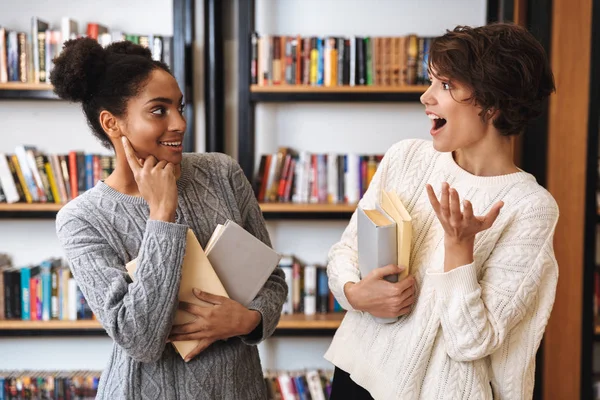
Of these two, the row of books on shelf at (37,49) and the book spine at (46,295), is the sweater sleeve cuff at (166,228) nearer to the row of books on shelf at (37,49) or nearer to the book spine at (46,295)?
the row of books on shelf at (37,49)

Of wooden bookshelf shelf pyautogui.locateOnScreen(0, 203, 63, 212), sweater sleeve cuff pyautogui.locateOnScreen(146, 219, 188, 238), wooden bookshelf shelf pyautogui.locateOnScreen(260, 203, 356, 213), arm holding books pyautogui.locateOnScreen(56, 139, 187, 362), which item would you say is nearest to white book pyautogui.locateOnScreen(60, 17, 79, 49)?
wooden bookshelf shelf pyautogui.locateOnScreen(0, 203, 63, 212)

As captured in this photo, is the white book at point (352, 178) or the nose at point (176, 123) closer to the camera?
the nose at point (176, 123)

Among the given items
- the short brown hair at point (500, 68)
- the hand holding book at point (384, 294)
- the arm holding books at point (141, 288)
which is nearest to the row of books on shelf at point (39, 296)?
the arm holding books at point (141, 288)

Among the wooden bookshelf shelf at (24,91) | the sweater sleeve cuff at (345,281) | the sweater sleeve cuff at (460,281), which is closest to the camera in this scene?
the sweater sleeve cuff at (460,281)

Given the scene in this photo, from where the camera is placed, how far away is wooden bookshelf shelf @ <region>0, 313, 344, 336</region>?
2.60 metres

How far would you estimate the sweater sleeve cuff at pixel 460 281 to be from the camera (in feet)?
3.63

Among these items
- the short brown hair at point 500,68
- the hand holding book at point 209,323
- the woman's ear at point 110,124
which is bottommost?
the hand holding book at point 209,323

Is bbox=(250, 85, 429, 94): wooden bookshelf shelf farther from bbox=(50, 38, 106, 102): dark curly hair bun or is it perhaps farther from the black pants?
the black pants

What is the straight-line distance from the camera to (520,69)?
1.16 metres

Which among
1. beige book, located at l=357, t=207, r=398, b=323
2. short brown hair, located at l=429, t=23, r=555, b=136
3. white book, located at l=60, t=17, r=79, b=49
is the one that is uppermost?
white book, located at l=60, t=17, r=79, b=49

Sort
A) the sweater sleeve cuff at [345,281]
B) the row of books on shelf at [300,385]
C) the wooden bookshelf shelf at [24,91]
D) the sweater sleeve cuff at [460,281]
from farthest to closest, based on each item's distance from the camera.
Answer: the row of books on shelf at [300,385], the wooden bookshelf shelf at [24,91], the sweater sleeve cuff at [345,281], the sweater sleeve cuff at [460,281]

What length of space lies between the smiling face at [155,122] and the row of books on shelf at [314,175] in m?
1.43

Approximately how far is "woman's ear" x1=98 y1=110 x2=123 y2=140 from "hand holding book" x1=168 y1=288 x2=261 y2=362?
1.26 feet

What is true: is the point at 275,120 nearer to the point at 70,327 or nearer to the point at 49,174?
the point at 49,174
